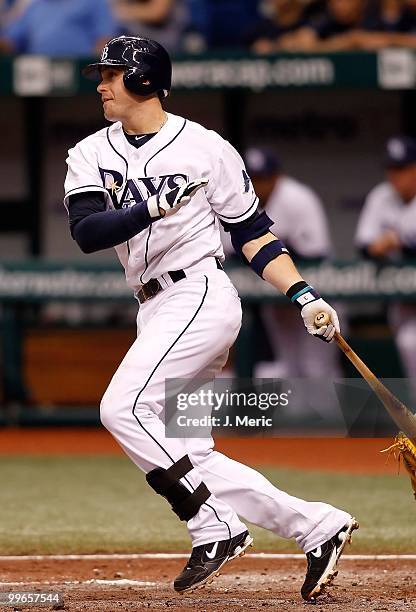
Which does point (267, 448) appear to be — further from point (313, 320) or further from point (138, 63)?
point (138, 63)

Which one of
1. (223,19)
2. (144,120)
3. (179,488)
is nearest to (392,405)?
(179,488)

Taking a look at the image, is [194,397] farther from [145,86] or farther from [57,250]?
[57,250]

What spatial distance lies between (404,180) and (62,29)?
2941mm

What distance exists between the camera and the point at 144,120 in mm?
4203

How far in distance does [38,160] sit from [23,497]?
446 cm

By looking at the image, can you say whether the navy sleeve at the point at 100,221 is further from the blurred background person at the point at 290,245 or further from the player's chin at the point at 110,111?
the blurred background person at the point at 290,245

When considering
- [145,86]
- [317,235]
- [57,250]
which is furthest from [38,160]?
[145,86]

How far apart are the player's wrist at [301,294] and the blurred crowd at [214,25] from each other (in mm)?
5192

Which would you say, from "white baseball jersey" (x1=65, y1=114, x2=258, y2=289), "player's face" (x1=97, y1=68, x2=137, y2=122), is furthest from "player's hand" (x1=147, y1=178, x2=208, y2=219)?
"player's face" (x1=97, y1=68, x2=137, y2=122)

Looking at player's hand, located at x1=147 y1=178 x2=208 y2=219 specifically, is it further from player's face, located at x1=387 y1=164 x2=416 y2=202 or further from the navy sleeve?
player's face, located at x1=387 y1=164 x2=416 y2=202

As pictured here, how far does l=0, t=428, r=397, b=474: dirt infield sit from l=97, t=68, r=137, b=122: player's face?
3662 mm

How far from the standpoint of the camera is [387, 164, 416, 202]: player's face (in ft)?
27.2

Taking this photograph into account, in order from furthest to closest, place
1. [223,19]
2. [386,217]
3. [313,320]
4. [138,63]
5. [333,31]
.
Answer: [223,19] < [333,31] < [386,217] < [138,63] < [313,320]

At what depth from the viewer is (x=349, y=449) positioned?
331 inches
